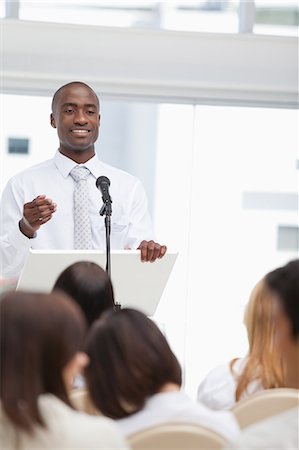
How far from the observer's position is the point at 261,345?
2730 millimetres

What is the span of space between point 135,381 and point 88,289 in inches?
35.5

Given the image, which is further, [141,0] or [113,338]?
[141,0]

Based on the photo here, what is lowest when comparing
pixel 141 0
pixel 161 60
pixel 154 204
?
pixel 154 204

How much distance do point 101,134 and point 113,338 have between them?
5336mm

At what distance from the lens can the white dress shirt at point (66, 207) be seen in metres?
4.55

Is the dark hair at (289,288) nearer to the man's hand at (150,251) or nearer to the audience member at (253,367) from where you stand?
the audience member at (253,367)

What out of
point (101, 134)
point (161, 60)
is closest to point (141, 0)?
point (161, 60)

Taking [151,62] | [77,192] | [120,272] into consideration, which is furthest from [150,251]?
[151,62]

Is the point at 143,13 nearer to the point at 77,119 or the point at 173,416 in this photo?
the point at 77,119

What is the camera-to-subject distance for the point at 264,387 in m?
2.80

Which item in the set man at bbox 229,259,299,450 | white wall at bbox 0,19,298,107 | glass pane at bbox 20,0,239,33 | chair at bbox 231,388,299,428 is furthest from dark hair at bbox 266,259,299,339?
glass pane at bbox 20,0,239,33

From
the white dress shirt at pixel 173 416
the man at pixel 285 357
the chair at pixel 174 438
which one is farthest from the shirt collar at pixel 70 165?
the chair at pixel 174 438

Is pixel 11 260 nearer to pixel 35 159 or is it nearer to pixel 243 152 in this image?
pixel 35 159

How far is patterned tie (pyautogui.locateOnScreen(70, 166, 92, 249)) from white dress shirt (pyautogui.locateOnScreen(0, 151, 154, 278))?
3 centimetres
